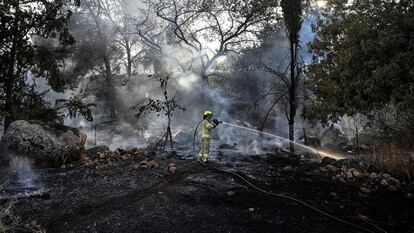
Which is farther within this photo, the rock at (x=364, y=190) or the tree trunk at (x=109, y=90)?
the tree trunk at (x=109, y=90)

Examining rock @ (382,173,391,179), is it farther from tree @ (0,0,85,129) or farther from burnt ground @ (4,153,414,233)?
tree @ (0,0,85,129)

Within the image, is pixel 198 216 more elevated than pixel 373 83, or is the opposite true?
pixel 373 83

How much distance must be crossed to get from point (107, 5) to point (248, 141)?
14929mm

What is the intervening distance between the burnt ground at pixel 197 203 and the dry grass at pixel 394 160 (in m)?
1.74

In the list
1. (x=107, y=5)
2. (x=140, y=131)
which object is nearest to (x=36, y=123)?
(x=140, y=131)

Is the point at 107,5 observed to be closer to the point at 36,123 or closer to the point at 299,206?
the point at 36,123

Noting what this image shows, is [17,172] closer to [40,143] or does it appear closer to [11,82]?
[40,143]

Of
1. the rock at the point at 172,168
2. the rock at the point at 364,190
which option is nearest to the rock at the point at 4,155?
the rock at the point at 172,168

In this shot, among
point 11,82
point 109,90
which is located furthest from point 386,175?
point 109,90

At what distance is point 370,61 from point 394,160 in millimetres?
2928

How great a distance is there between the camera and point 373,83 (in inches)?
427

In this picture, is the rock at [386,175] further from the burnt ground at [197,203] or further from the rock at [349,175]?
the burnt ground at [197,203]

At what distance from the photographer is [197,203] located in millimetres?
7895

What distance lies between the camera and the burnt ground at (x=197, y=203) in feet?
22.5
